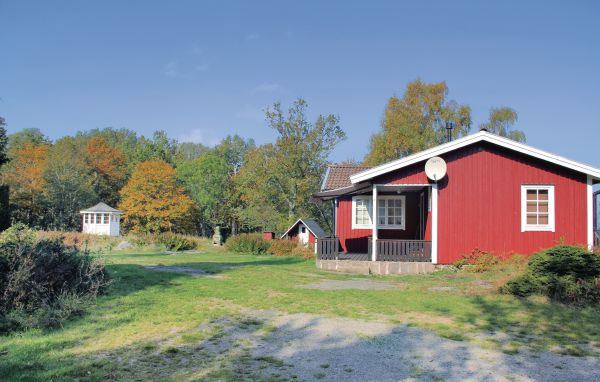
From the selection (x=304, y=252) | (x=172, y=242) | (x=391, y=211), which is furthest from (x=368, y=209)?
(x=172, y=242)

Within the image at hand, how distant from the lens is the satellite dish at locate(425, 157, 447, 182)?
16.9 m

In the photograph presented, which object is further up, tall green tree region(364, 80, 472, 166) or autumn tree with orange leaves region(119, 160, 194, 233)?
tall green tree region(364, 80, 472, 166)

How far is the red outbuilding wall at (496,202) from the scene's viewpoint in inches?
670

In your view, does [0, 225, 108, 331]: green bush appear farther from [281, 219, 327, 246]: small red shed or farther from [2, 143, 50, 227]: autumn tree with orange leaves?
[2, 143, 50, 227]: autumn tree with orange leaves

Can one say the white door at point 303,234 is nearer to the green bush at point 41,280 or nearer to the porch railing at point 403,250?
the porch railing at point 403,250

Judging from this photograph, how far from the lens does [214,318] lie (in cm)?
840

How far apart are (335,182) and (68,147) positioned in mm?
41814

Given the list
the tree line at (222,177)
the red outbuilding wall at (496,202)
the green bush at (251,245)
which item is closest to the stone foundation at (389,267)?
the red outbuilding wall at (496,202)

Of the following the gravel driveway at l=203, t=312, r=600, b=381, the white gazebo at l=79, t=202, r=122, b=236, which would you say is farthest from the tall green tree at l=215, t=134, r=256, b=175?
the gravel driveway at l=203, t=312, r=600, b=381

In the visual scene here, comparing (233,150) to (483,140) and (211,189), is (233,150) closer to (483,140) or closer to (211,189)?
(211,189)

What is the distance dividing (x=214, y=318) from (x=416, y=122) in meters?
37.3

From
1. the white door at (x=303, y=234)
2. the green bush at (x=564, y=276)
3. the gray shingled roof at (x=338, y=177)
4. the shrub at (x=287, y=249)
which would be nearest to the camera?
the green bush at (x=564, y=276)

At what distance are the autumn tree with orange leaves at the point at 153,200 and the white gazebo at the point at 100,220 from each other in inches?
121

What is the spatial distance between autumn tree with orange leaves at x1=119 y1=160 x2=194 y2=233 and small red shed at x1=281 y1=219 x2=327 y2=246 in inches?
715
